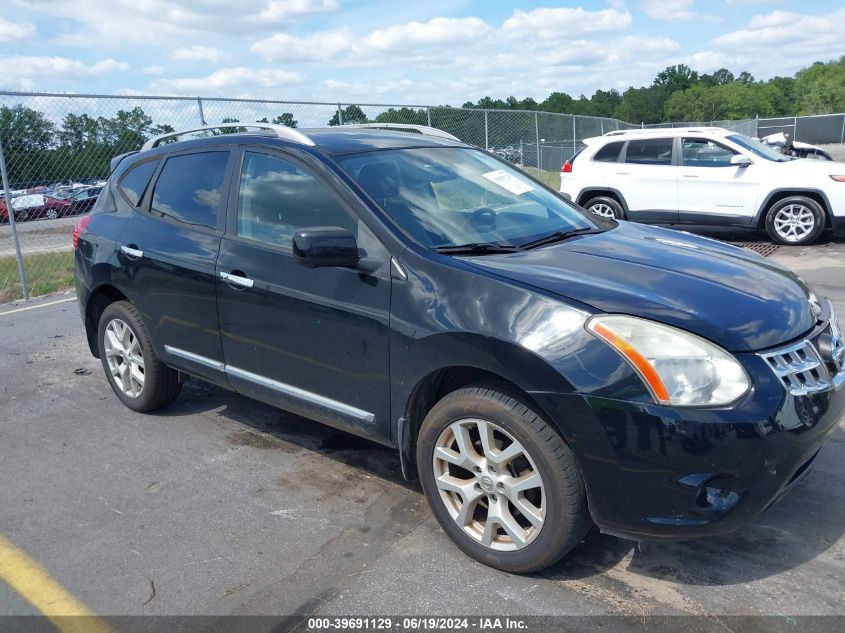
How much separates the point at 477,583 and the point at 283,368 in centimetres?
147

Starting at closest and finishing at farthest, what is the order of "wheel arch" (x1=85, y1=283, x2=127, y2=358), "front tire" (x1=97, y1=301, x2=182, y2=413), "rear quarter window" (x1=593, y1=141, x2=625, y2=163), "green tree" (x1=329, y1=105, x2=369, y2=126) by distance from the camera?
1. "front tire" (x1=97, y1=301, x2=182, y2=413)
2. "wheel arch" (x1=85, y1=283, x2=127, y2=358)
3. "rear quarter window" (x1=593, y1=141, x2=625, y2=163)
4. "green tree" (x1=329, y1=105, x2=369, y2=126)

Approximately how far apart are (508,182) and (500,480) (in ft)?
6.34

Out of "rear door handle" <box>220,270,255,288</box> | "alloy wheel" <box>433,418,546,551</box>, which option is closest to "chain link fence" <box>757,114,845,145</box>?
"rear door handle" <box>220,270,255,288</box>

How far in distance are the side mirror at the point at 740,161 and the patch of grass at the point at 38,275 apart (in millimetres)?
9635

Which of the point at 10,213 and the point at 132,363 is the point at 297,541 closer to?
the point at 132,363

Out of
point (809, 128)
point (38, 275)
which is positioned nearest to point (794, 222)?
point (38, 275)

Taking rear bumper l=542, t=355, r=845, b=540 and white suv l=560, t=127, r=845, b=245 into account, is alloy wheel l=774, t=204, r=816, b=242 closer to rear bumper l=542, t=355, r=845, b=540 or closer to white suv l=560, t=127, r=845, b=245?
white suv l=560, t=127, r=845, b=245

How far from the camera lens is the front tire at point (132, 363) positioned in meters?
4.70

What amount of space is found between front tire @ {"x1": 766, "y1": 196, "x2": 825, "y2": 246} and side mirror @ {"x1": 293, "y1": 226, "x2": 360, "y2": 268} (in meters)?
9.18

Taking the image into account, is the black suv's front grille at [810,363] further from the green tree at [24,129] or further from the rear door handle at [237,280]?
the green tree at [24,129]

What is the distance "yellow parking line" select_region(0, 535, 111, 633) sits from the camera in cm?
281

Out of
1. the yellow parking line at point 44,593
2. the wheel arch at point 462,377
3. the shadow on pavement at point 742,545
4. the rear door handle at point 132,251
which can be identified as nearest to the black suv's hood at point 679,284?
the wheel arch at point 462,377

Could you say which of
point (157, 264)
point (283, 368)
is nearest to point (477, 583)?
point (283, 368)

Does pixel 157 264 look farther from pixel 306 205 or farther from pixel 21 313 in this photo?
pixel 21 313
